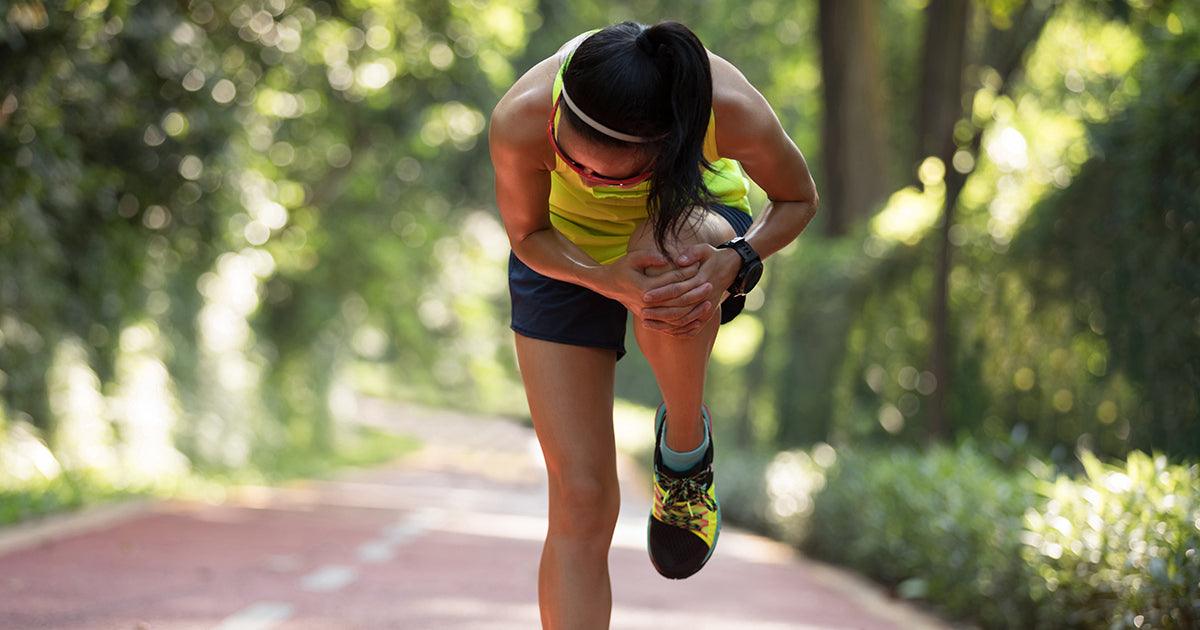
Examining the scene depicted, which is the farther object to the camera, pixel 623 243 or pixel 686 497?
pixel 686 497

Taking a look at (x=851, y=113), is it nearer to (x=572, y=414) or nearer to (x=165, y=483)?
(x=165, y=483)

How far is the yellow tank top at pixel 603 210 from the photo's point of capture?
3.58 meters

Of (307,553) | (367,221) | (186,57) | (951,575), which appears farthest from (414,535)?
(367,221)

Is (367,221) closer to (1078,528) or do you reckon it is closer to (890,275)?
(890,275)

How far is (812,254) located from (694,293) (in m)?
12.4

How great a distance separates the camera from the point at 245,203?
16062 millimetres

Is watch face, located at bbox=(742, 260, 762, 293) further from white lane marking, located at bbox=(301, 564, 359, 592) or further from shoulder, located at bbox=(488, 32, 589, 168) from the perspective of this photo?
white lane marking, located at bbox=(301, 564, 359, 592)

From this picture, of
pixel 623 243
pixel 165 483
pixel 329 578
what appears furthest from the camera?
pixel 165 483

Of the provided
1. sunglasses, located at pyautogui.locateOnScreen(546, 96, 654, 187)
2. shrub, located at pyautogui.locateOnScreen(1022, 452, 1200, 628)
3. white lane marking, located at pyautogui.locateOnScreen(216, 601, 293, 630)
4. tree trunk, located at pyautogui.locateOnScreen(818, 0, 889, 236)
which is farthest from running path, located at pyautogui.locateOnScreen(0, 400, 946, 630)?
tree trunk, located at pyautogui.locateOnScreen(818, 0, 889, 236)

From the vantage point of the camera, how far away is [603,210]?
360 cm

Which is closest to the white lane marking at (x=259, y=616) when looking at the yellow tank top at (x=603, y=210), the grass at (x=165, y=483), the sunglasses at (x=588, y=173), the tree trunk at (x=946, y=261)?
the yellow tank top at (x=603, y=210)

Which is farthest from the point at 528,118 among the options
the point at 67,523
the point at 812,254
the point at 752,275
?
the point at 812,254

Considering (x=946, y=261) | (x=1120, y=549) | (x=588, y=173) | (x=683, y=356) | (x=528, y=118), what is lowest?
(x=1120, y=549)

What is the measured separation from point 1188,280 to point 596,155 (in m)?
4.61
